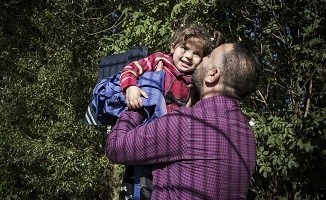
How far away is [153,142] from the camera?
1212 mm

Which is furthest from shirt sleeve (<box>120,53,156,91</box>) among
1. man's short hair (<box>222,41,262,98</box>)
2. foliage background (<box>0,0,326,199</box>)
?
foliage background (<box>0,0,326,199</box>)

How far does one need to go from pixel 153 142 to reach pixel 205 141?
0.46ft

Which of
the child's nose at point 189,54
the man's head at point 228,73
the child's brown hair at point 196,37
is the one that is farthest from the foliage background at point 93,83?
the man's head at point 228,73

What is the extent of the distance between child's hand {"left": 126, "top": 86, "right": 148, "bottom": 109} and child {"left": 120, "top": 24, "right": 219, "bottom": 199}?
0.01 metres

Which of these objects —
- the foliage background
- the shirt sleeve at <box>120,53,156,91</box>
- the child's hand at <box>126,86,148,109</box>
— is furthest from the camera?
the foliage background

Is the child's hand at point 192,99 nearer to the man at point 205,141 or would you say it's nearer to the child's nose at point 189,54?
the man at point 205,141

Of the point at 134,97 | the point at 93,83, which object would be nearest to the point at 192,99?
the point at 134,97

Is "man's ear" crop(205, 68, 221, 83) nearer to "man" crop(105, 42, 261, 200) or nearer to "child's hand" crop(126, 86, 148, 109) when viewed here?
"man" crop(105, 42, 261, 200)

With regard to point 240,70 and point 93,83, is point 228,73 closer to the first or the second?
point 240,70

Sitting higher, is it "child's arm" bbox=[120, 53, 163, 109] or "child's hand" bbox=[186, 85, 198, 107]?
"child's arm" bbox=[120, 53, 163, 109]

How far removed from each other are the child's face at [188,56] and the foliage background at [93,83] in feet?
2.20

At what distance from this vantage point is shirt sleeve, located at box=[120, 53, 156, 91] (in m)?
1.49

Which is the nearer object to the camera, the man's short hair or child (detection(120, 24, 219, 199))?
the man's short hair

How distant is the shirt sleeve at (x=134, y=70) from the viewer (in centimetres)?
149
